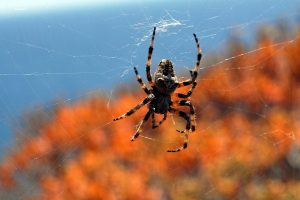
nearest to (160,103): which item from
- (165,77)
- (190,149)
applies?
(165,77)

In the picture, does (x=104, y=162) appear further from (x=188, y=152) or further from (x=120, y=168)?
(x=188, y=152)

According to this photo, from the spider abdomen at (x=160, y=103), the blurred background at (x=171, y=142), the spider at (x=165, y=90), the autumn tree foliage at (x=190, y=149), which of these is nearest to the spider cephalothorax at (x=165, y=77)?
→ the spider at (x=165, y=90)

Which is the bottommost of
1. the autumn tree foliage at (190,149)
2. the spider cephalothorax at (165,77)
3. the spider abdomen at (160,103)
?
the autumn tree foliage at (190,149)

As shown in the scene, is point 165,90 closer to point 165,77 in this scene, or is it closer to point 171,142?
point 165,77

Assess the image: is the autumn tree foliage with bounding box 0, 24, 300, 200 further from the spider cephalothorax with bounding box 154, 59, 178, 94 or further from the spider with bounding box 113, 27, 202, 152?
the spider cephalothorax with bounding box 154, 59, 178, 94

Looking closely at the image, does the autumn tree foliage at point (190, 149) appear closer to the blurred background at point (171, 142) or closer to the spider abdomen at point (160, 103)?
the blurred background at point (171, 142)

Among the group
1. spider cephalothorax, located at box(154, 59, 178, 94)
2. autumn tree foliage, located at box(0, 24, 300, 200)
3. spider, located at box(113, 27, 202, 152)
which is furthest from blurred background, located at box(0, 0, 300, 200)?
spider cephalothorax, located at box(154, 59, 178, 94)

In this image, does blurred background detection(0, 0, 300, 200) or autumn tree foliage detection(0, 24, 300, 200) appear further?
autumn tree foliage detection(0, 24, 300, 200)

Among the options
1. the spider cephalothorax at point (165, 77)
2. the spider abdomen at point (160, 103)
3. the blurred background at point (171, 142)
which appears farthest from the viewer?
the blurred background at point (171, 142)

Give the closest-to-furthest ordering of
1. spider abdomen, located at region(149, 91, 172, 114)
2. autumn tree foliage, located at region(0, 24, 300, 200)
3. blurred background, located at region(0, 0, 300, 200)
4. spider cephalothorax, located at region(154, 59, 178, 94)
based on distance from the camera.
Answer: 1. spider cephalothorax, located at region(154, 59, 178, 94)
2. spider abdomen, located at region(149, 91, 172, 114)
3. blurred background, located at region(0, 0, 300, 200)
4. autumn tree foliage, located at region(0, 24, 300, 200)
